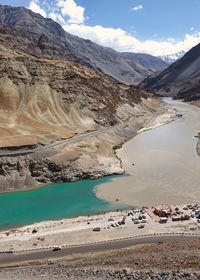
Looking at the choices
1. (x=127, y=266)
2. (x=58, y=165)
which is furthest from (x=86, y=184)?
(x=127, y=266)

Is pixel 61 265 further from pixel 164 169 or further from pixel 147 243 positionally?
pixel 164 169

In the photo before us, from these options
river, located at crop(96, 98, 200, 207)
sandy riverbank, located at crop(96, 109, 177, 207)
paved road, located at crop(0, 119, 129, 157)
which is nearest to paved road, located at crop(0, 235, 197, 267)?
sandy riverbank, located at crop(96, 109, 177, 207)

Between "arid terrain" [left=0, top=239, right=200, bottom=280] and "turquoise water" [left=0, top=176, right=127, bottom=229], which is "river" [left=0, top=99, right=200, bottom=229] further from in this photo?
"arid terrain" [left=0, top=239, right=200, bottom=280]

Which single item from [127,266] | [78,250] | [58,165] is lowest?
[78,250]

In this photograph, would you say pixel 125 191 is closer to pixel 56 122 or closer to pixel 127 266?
pixel 127 266

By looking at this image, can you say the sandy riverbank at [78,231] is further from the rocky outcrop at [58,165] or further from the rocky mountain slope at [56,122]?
the rocky mountain slope at [56,122]
